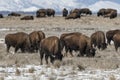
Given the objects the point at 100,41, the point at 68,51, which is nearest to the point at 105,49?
the point at 100,41

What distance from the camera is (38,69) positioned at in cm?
1792

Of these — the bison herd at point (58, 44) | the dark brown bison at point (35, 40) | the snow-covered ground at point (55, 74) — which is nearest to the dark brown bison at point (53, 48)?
the bison herd at point (58, 44)

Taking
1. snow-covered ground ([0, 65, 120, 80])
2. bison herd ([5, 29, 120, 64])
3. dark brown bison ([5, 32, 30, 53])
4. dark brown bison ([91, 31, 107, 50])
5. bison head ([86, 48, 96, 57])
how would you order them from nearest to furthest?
snow-covered ground ([0, 65, 120, 80]) → bison herd ([5, 29, 120, 64]) → bison head ([86, 48, 96, 57]) → dark brown bison ([5, 32, 30, 53]) → dark brown bison ([91, 31, 107, 50])

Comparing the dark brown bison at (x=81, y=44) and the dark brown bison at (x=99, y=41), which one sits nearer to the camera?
the dark brown bison at (x=81, y=44)

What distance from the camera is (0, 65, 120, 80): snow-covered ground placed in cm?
1562

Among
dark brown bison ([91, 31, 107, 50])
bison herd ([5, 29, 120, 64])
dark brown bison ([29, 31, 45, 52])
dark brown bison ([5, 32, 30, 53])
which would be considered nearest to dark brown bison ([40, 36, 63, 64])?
bison herd ([5, 29, 120, 64])

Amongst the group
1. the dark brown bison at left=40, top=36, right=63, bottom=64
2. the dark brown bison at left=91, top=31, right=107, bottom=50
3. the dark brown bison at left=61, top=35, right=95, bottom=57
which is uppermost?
the dark brown bison at left=40, top=36, right=63, bottom=64

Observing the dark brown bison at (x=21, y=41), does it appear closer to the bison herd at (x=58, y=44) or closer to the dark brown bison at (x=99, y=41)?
the bison herd at (x=58, y=44)

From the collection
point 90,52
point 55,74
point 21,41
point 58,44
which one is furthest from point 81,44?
point 55,74

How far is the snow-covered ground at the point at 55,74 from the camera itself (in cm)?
1562

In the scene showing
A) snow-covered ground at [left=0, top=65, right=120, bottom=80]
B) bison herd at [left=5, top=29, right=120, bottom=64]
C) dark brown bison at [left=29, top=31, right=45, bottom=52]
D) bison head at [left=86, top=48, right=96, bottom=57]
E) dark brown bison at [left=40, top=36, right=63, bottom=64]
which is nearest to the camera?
snow-covered ground at [left=0, top=65, right=120, bottom=80]

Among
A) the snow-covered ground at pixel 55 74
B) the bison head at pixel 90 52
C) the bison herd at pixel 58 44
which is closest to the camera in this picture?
the snow-covered ground at pixel 55 74

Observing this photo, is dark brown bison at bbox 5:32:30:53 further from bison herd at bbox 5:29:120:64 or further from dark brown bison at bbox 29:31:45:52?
dark brown bison at bbox 29:31:45:52

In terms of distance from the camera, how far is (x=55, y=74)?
16391mm
